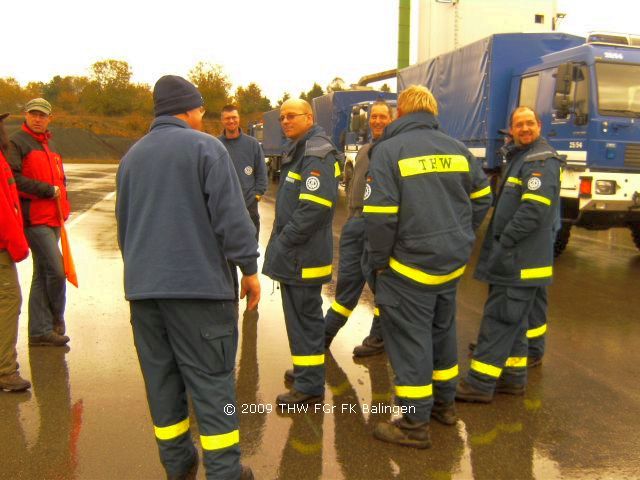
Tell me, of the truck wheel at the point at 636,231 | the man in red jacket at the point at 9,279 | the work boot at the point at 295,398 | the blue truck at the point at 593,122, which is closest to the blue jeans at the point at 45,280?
the man in red jacket at the point at 9,279

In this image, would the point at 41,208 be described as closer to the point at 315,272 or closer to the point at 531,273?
the point at 315,272

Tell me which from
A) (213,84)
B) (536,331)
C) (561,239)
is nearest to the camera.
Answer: (536,331)

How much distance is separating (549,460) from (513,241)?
1.33 metres

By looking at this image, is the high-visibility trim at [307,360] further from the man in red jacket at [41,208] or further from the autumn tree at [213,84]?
the autumn tree at [213,84]

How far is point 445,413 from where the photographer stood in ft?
12.4

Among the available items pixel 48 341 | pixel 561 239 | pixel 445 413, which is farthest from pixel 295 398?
pixel 561 239

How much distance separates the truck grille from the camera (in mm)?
7874

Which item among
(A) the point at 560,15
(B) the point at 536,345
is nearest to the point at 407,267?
(B) the point at 536,345

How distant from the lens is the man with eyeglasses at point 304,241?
3783mm

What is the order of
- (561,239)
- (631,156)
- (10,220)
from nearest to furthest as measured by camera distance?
(10,220) → (631,156) → (561,239)

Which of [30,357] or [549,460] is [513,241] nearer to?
[549,460]

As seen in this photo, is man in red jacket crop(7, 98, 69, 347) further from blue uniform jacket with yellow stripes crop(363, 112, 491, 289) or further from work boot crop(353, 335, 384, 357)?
blue uniform jacket with yellow stripes crop(363, 112, 491, 289)

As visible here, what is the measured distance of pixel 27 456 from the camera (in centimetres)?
334

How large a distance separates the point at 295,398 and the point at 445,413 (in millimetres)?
954
